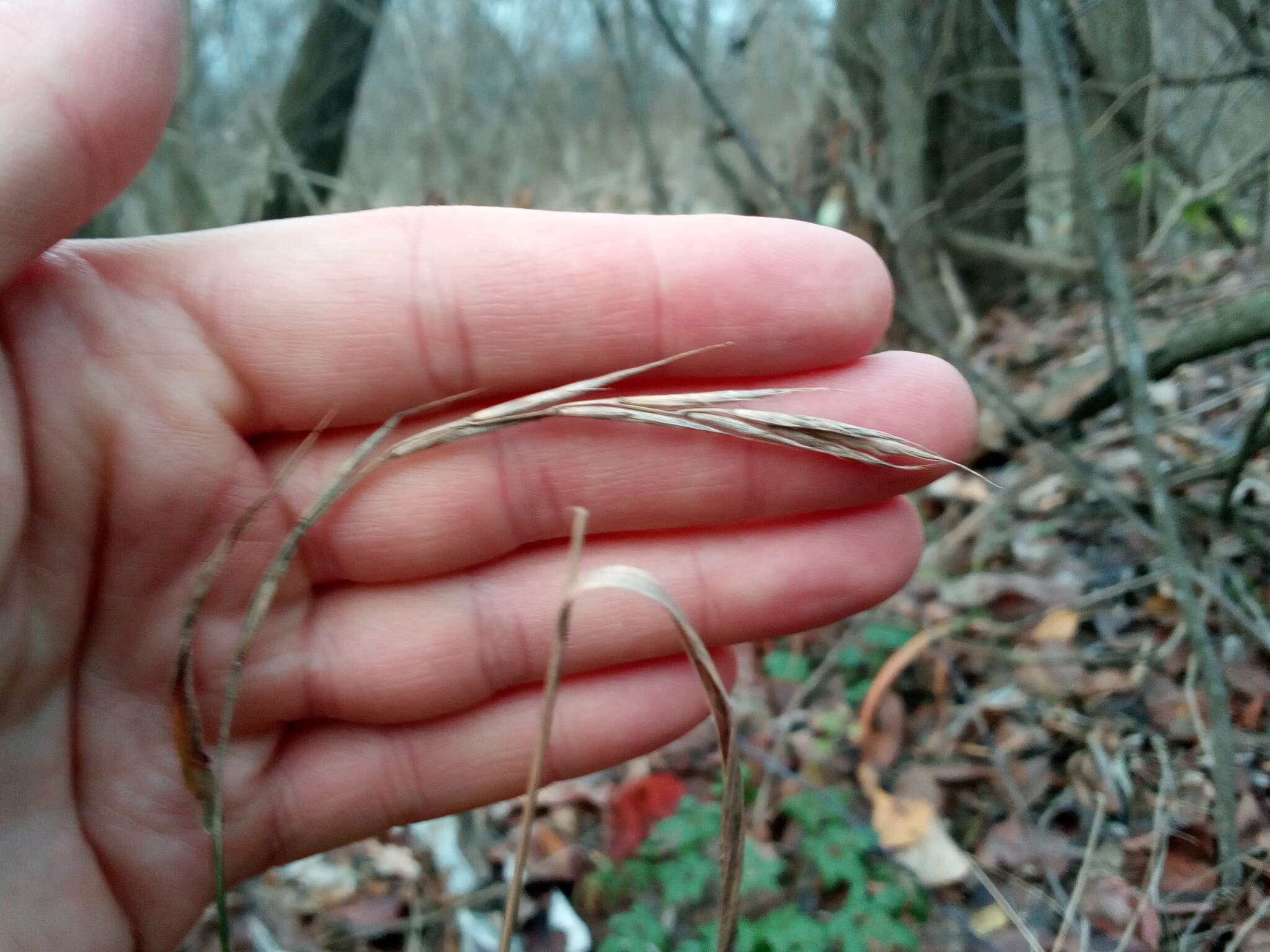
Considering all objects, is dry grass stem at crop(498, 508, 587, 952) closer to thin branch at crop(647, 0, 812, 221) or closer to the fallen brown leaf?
the fallen brown leaf

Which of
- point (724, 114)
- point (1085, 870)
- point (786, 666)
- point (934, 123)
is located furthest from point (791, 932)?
point (934, 123)

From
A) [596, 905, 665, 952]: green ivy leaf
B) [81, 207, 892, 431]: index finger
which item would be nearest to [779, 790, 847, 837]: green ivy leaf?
[596, 905, 665, 952]: green ivy leaf

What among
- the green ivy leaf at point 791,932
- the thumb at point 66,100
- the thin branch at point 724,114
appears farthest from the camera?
the thin branch at point 724,114

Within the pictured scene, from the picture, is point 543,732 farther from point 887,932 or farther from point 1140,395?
point 1140,395

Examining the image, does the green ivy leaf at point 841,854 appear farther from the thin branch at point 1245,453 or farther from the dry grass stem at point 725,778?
the thin branch at point 1245,453

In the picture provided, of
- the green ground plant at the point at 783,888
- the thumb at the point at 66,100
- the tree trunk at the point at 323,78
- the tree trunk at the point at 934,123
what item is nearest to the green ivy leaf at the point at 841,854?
the green ground plant at the point at 783,888

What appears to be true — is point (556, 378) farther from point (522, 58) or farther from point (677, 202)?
point (677, 202)
